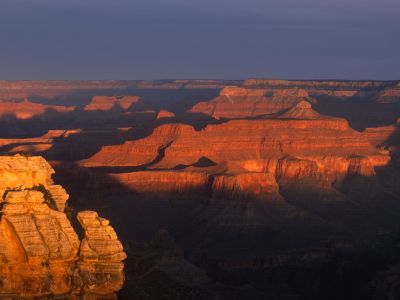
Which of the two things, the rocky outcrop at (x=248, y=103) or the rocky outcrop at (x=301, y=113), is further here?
the rocky outcrop at (x=248, y=103)

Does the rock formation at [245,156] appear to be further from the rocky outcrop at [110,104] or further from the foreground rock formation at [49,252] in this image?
the rocky outcrop at [110,104]

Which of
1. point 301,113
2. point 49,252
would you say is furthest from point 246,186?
point 49,252

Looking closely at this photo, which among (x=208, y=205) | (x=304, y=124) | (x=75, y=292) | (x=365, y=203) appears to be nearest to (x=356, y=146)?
(x=304, y=124)

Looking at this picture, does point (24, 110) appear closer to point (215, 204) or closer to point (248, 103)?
point (248, 103)

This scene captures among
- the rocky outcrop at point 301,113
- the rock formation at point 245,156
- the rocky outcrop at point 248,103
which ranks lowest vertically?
the rock formation at point 245,156

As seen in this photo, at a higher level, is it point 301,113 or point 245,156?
point 301,113

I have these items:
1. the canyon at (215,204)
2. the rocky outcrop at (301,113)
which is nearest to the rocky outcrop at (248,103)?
the canyon at (215,204)
